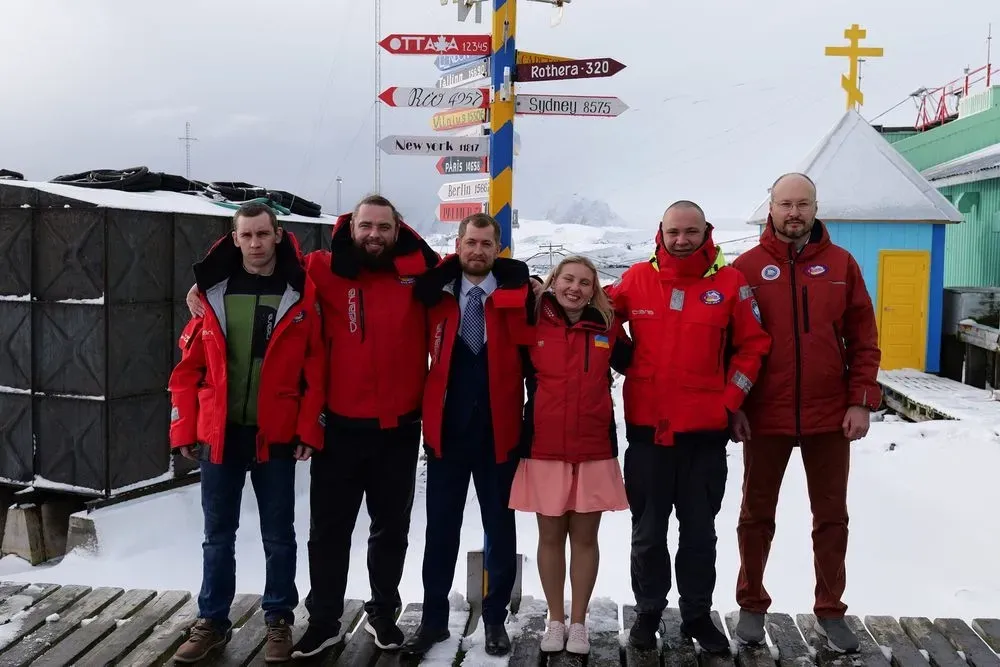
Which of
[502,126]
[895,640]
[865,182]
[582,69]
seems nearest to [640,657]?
[895,640]

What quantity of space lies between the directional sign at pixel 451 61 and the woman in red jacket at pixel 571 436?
71.3 inches

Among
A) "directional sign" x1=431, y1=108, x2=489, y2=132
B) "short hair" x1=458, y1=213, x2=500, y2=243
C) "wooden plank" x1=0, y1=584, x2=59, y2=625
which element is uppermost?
"directional sign" x1=431, y1=108, x2=489, y2=132

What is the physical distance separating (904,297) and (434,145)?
10198 mm

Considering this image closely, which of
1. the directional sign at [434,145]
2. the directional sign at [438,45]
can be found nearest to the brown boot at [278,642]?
the directional sign at [434,145]

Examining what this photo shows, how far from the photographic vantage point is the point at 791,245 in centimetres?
369

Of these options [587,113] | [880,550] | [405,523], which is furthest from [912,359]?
[405,523]

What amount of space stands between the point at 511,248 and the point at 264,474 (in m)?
1.84

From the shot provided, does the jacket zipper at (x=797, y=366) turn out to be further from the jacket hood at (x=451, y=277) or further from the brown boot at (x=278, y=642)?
the brown boot at (x=278, y=642)

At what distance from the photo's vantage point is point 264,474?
3588mm

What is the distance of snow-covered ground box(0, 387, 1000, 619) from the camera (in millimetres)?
5598

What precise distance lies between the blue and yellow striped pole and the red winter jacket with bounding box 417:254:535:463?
1.02 m

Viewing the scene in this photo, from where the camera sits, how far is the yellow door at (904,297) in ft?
40.8

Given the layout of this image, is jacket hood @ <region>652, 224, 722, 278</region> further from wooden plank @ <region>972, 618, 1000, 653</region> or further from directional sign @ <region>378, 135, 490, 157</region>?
wooden plank @ <region>972, 618, 1000, 653</region>

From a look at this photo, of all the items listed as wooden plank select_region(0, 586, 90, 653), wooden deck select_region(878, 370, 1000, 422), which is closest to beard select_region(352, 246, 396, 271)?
wooden plank select_region(0, 586, 90, 653)
